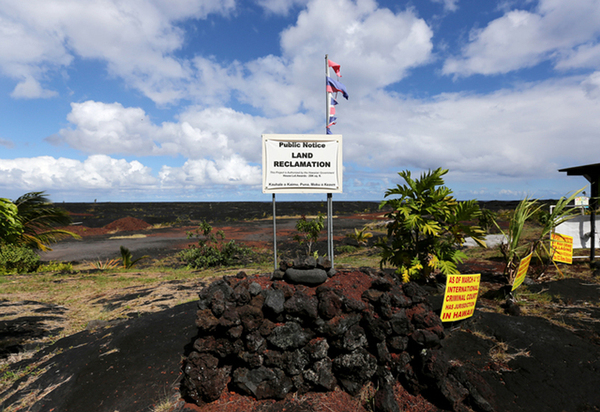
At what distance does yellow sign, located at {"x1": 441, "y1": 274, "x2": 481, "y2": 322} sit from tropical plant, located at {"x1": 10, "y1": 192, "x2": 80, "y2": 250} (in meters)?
14.4

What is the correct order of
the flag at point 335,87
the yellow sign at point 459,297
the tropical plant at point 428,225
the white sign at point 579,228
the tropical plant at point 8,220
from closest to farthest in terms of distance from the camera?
the tropical plant at point 8,220
the yellow sign at point 459,297
the tropical plant at point 428,225
the flag at point 335,87
the white sign at point 579,228

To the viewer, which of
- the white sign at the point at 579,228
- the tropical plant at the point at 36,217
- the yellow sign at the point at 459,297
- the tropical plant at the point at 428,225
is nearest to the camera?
the yellow sign at the point at 459,297

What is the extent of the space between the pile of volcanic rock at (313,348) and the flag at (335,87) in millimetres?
4406

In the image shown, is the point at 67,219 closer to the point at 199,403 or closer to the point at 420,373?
the point at 199,403

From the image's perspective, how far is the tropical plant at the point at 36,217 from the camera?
1206 cm

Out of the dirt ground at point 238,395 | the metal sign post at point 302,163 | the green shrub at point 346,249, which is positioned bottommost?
the green shrub at point 346,249

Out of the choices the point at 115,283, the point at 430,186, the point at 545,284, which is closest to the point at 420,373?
the point at 430,186

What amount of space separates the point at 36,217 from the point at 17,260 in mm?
1955

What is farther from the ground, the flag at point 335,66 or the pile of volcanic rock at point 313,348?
the flag at point 335,66

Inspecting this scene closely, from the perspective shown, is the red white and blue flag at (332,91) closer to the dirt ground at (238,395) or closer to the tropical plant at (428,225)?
the tropical plant at (428,225)

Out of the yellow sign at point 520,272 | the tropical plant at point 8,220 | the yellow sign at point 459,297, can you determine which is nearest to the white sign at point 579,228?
the yellow sign at point 520,272

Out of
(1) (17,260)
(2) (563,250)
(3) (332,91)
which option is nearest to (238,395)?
(3) (332,91)

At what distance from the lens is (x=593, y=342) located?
4.66m

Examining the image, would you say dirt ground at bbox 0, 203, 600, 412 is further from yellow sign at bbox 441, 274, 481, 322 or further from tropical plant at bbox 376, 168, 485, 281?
tropical plant at bbox 376, 168, 485, 281
